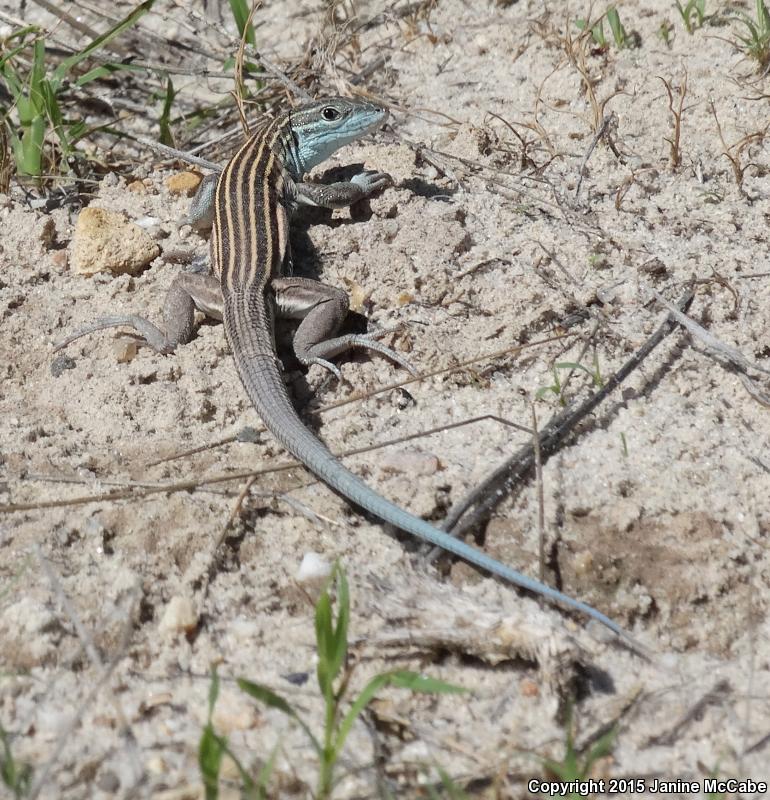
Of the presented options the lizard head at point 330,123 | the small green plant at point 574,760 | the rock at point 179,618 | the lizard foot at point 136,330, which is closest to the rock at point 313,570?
the rock at point 179,618

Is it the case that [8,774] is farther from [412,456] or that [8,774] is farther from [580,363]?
[580,363]

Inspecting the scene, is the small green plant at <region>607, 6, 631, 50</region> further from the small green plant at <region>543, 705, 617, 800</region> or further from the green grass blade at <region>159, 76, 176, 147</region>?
the small green plant at <region>543, 705, 617, 800</region>

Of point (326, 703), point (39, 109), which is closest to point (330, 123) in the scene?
point (39, 109)

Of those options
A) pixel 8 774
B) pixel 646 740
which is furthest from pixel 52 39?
pixel 646 740

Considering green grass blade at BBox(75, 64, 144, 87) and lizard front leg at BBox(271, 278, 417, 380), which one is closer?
lizard front leg at BBox(271, 278, 417, 380)

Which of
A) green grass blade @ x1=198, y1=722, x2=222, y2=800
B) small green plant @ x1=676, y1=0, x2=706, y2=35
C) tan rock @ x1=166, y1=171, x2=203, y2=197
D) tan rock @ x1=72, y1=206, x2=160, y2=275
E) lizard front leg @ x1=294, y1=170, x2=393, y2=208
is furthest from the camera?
small green plant @ x1=676, y1=0, x2=706, y2=35

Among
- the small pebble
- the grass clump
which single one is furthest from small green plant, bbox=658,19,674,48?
the small pebble

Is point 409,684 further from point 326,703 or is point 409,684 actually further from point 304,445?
point 304,445
